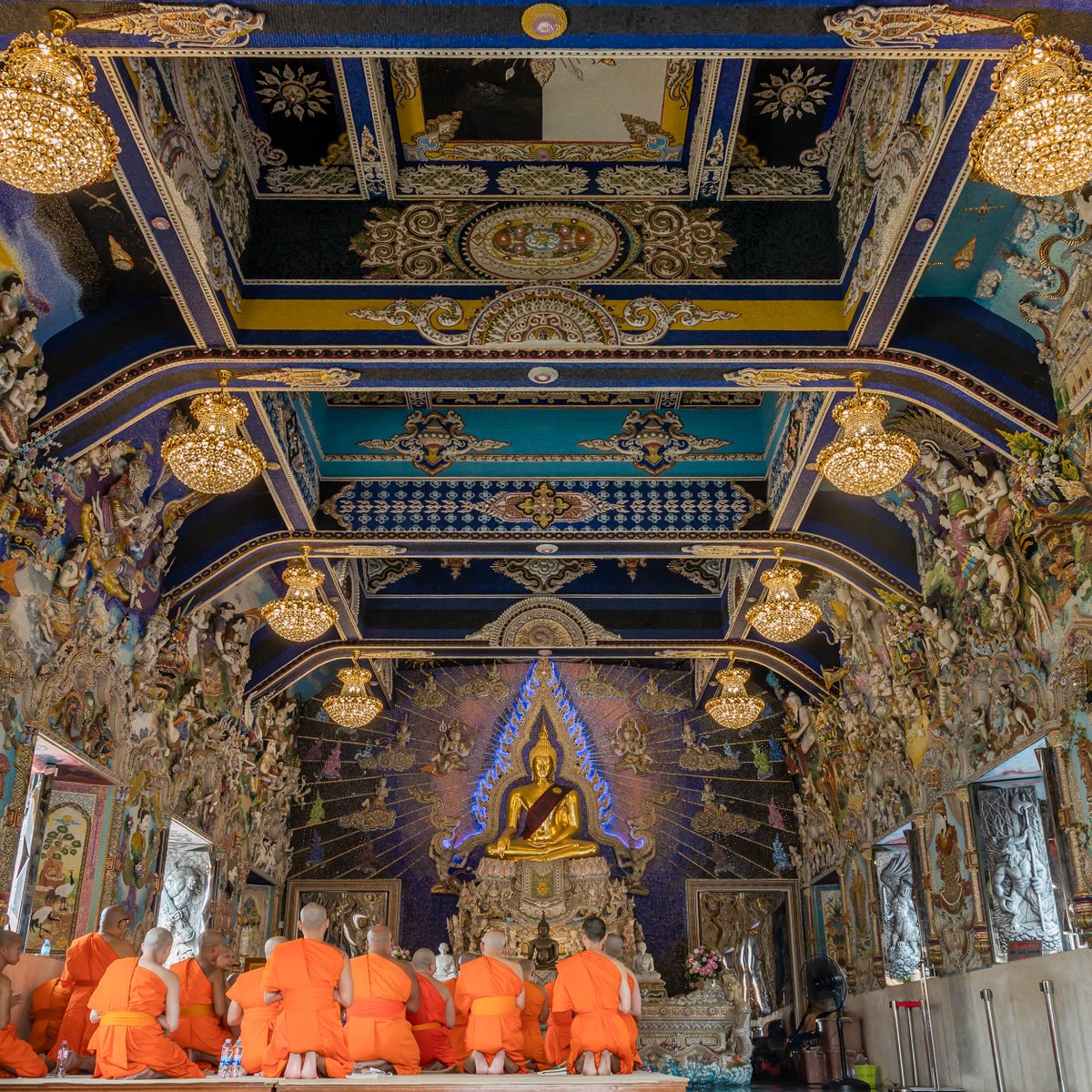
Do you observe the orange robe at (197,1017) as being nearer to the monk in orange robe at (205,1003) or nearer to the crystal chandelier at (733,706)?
the monk in orange robe at (205,1003)

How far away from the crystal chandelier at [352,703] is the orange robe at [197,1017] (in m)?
4.61

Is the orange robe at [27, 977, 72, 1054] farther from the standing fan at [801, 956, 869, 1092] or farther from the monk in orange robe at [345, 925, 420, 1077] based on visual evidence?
the standing fan at [801, 956, 869, 1092]

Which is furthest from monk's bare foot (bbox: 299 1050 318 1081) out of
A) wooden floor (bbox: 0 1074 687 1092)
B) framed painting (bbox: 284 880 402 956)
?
framed painting (bbox: 284 880 402 956)

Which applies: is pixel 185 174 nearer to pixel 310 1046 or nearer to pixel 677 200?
pixel 677 200

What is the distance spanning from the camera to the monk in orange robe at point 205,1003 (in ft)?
26.5

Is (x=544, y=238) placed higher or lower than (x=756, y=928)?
higher

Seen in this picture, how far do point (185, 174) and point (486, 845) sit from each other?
1154cm

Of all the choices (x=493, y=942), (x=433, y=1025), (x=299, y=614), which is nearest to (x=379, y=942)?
(x=493, y=942)

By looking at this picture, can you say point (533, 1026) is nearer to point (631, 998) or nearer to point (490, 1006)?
point (490, 1006)

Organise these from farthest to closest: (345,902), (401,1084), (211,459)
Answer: (345,902), (211,459), (401,1084)

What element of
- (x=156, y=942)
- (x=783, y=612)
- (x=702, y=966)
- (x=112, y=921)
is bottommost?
(x=156, y=942)

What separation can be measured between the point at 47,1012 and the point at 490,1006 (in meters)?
3.21

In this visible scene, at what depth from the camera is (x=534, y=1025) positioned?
8891 millimetres

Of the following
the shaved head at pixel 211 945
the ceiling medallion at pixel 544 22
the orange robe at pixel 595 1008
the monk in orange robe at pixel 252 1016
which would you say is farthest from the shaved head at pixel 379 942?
the ceiling medallion at pixel 544 22
